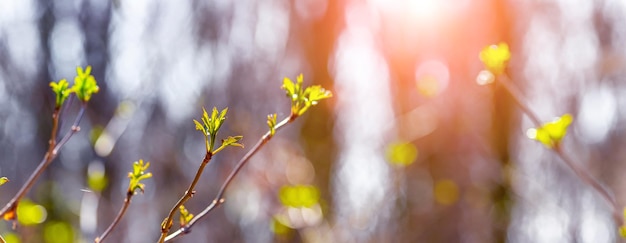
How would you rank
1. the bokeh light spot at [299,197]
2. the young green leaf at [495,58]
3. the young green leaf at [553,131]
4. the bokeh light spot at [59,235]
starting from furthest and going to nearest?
the bokeh light spot at [59,235]
the bokeh light spot at [299,197]
the young green leaf at [495,58]
the young green leaf at [553,131]

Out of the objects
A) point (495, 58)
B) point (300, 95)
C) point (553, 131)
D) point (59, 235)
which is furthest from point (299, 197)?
point (300, 95)

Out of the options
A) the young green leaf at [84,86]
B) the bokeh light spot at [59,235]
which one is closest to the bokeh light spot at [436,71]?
the bokeh light spot at [59,235]

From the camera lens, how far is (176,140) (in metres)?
4.55

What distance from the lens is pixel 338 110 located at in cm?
444

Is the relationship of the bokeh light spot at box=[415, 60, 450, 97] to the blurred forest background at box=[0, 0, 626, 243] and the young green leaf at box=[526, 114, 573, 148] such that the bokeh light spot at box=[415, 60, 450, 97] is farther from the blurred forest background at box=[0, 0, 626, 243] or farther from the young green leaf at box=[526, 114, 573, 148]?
the young green leaf at box=[526, 114, 573, 148]

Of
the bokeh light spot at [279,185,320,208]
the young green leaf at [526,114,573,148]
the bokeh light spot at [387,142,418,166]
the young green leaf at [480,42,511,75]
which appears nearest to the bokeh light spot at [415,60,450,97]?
the bokeh light spot at [387,142,418,166]

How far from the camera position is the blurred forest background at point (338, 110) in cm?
414

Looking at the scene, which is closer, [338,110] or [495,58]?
[495,58]

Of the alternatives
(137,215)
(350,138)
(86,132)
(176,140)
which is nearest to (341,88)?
(350,138)

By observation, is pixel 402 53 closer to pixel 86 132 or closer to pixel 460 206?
pixel 460 206

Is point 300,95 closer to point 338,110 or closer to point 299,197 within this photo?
point 299,197

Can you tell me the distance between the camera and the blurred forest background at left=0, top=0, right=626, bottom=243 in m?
4.14

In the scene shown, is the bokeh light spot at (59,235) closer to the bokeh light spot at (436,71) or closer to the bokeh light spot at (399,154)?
Answer: the bokeh light spot at (399,154)

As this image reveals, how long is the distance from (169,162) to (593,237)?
9.83 feet
